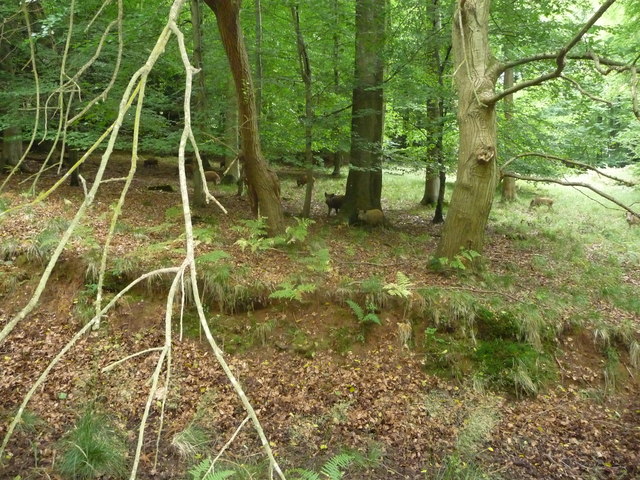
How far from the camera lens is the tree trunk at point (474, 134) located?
554 centimetres

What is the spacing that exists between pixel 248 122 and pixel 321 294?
2872mm

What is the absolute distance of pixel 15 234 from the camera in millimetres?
6152

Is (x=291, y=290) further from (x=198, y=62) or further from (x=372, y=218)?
(x=198, y=62)

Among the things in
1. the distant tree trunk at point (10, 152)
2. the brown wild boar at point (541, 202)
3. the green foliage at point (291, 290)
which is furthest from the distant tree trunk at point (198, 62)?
the brown wild boar at point (541, 202)

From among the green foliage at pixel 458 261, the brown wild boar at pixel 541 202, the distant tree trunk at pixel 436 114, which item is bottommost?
the brown wild boar at pixel 541 202

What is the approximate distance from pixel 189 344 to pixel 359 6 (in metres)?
6.97

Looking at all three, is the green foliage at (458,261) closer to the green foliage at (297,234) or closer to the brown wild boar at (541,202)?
the green foliage at (297,234)

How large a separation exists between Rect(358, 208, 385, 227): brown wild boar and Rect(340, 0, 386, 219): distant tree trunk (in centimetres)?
21

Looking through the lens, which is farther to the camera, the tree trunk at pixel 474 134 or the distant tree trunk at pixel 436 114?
the distant tree trunk at pixel 436 114

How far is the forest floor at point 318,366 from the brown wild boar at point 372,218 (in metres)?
2.30

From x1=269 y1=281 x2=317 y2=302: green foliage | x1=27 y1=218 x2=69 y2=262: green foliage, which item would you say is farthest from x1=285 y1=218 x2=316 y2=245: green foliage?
x1=27 y1=218 x2=69 y2=262: green foliage

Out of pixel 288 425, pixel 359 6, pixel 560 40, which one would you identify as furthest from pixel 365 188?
pixel 288 425

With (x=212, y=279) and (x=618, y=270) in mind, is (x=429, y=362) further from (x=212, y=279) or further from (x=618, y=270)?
(x=618, y=270)

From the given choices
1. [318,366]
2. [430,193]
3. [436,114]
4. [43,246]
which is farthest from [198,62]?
[430,193]
